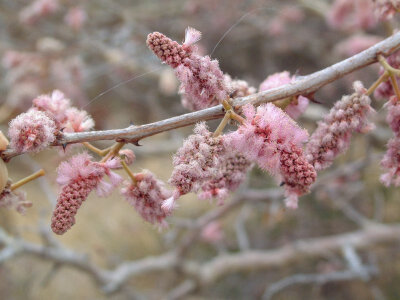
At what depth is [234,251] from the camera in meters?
4.77

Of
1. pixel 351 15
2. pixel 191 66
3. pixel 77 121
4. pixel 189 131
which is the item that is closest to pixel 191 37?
pixel 191 66

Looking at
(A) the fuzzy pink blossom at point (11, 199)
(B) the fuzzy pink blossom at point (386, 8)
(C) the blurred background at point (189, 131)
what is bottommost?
(A) the fuzzy pink blossom at point (11, 199)

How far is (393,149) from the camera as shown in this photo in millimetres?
1143

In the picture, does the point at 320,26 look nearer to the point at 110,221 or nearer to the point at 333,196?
the point at 333,196

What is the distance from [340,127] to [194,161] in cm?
43

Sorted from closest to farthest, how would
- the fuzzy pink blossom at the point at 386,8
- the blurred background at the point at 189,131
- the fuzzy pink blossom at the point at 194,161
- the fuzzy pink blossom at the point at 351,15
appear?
the fuzzy pink blossom at the point at 194,161 → the fuzzy pink blossom at the point at 386,8 → the fuzzy pink blossom at the point at 351,15 → the blurred background at the point at 189,131

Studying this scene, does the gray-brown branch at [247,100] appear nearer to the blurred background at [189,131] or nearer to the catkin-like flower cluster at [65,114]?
the catkin-like flower cluster at [65,114]

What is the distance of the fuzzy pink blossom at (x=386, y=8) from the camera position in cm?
147

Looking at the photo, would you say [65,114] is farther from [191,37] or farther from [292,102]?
[292,102]

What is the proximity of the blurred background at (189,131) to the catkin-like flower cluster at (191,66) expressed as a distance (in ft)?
7.43

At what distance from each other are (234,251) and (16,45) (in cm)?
341

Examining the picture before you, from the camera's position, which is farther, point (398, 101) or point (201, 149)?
point (398, 101)

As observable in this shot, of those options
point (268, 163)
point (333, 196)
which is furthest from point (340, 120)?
point (333, 196)

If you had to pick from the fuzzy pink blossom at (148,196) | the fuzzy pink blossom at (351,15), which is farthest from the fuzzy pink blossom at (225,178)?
the fuzzy pink blossom at (351,15)
